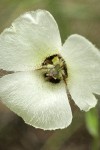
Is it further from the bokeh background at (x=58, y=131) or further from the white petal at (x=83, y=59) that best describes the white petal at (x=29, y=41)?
the bokeh background at (x=58, y=131)

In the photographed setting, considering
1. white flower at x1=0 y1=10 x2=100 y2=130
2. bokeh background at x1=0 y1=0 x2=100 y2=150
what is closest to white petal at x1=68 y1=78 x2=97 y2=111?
white flower at x1=0 y1=10 x2=100 y2=130

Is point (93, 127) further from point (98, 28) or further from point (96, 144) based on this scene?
point (98, 28)

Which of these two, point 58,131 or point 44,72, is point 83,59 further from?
point 58,131

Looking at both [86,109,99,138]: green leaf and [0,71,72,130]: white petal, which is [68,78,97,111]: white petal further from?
[86,109,99,138]: green leaf

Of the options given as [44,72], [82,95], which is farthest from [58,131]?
[82,95]

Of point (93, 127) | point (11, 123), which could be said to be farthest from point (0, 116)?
point (93, 127)

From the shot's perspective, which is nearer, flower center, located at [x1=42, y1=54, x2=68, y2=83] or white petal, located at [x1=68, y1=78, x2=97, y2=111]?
white petal, located at [x1=68, y1=78, x2=97, y2=111]
